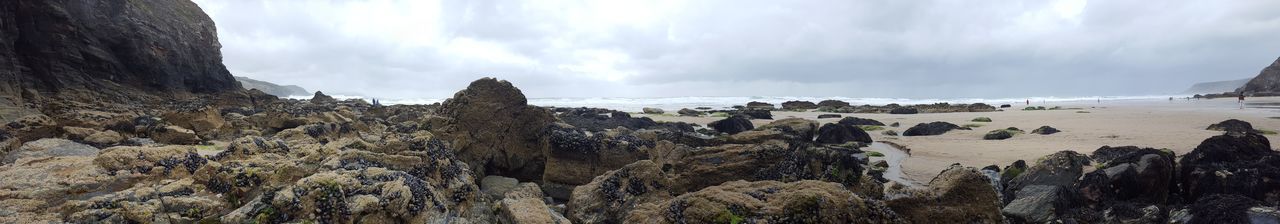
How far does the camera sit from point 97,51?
2450 centimetres

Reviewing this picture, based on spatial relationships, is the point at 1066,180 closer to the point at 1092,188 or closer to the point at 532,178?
the point at 1092,188

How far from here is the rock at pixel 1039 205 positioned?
6.54 m

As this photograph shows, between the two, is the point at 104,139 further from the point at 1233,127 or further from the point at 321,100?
the point at 321,100

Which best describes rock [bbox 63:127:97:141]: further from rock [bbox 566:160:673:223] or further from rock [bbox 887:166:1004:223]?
rock [bbox 887:166:1004:223]

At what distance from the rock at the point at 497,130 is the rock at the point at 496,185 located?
366mm

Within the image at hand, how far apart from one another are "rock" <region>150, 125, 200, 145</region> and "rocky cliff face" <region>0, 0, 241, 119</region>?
14.8 meters

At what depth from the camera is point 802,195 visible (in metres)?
4.58

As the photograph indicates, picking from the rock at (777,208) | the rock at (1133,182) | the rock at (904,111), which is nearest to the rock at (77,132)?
the rock at (777,208)

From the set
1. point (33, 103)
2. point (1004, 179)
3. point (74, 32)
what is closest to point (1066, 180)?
point (1004, 179)

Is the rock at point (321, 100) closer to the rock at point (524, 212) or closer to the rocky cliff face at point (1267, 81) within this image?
the rock at point (524, 212)

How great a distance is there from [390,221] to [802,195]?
343 cm

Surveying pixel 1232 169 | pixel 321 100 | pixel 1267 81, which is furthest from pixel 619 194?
pixel 1267 81

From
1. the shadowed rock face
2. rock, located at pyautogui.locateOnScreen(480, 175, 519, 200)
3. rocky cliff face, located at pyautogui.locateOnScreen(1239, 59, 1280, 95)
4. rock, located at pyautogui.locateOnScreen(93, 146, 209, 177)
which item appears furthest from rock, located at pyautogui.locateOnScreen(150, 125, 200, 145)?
rocky cliff face, located at pyautogui.locateOnScreen(1239, 59, 1280, 95)

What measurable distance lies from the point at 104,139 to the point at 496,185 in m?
6.67
